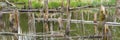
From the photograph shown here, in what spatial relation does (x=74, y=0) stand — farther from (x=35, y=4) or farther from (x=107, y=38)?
(x=107, y=38)

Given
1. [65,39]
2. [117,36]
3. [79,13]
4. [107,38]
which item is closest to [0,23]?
[65,39]

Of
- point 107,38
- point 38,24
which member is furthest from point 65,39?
point 38,24

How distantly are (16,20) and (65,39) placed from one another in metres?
0.32

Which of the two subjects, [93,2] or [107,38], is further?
[93,2]

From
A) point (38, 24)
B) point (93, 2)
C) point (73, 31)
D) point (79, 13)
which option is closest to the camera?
point (73, 31)

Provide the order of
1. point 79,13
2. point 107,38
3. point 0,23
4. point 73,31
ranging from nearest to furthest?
point 107,38
point 0,23
point 73,31
point 79,13

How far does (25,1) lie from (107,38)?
5.56 m

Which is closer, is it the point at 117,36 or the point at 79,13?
the point at 117,36

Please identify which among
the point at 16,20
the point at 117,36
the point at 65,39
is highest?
the point at 16,20

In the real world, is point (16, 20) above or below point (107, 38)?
above

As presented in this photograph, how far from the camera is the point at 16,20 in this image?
1.87 meters

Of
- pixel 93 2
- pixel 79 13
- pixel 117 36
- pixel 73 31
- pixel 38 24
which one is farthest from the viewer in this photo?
pixel 93 2

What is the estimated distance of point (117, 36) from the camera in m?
4.42

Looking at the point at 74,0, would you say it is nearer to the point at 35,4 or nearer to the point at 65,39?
the point at 35,4
